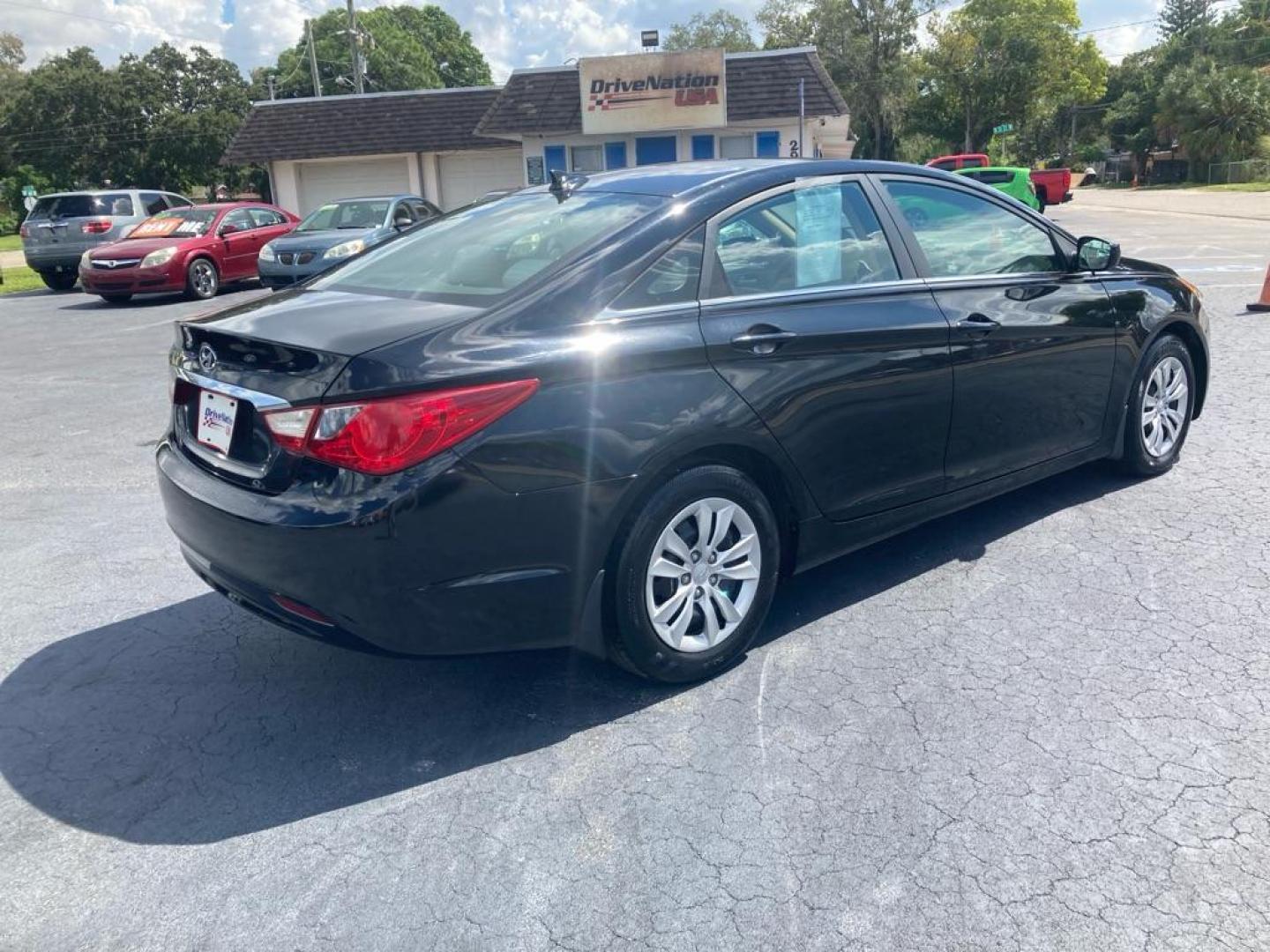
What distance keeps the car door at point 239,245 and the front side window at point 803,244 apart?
51.1 feet

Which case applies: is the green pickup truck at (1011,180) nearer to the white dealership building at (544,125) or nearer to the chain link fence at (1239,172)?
the white dealership building at (544,125)

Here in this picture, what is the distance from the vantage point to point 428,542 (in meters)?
2.86

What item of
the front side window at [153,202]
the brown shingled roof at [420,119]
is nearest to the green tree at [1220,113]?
the brown shingled roof at [420,119]

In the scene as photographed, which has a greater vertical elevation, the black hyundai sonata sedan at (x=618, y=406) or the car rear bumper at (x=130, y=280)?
the black hyundai sonata sedan at (x=618, y=406)

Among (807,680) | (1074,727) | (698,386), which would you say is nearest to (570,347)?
(698,386)

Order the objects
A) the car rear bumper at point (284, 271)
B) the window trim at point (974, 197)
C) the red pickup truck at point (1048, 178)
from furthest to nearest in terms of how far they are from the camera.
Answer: the red pickup truck at point (1048, 178)
the car rear bumper at point (284, 271)
the window trim at point (974, 197)

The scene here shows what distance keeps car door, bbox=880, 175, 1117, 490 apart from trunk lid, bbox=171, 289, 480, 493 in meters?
2.06

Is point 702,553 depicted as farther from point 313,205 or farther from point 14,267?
point 313,205

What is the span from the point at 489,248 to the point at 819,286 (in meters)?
1.20

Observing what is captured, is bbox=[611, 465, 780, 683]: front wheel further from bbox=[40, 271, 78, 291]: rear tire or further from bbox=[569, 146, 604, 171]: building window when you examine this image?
bbox=[569, 146, 604, 171]: building window

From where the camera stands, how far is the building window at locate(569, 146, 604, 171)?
2825cm

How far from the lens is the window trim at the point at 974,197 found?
162 inches

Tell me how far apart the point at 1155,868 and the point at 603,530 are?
168cm

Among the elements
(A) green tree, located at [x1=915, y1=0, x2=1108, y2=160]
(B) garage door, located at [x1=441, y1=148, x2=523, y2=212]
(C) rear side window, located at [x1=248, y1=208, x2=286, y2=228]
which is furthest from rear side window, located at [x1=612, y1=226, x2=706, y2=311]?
(A) green tree, located at [x1=915, y1=0, x2=1108, y2=160]
